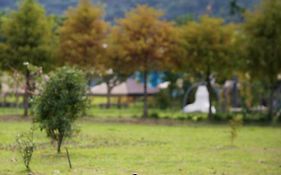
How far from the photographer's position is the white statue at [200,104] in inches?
1807

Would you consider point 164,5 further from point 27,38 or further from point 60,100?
point 60,100

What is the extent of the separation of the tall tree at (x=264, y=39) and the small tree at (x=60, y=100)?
56.8 feet

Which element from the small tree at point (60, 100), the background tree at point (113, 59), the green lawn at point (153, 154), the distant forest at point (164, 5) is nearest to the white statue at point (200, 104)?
the background tree at point (113, 59)

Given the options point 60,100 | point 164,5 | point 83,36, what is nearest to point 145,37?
point 83,36

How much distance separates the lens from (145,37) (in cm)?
3444

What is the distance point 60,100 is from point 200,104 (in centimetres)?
3080

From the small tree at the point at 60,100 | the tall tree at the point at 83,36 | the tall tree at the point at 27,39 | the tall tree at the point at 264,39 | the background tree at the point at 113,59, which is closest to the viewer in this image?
the small tree at the point at 60,100

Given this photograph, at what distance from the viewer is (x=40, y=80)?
17.7 meters

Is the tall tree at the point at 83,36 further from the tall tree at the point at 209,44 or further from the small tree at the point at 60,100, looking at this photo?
the small tree at the point at 60,100

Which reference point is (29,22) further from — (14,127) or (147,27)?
(14,127)

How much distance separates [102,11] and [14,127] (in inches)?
478

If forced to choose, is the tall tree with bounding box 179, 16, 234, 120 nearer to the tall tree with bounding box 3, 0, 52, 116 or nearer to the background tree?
the background tree

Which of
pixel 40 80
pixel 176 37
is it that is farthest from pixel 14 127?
pixel 176 37

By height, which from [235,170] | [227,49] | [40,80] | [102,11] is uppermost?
[102,11]
